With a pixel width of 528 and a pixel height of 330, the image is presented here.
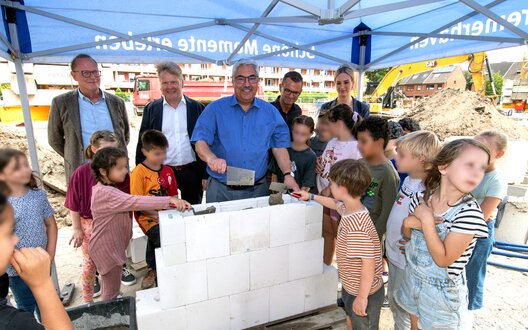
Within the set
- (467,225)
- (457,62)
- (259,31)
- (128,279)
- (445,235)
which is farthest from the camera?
(457,62)

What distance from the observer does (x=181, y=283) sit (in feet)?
5.82

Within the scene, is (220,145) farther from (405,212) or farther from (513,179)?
(513,179)

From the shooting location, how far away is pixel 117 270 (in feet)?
7.53

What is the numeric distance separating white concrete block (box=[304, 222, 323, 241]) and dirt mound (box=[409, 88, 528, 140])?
997 cm

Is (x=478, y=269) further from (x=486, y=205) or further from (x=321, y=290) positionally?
(x=321, y=290)

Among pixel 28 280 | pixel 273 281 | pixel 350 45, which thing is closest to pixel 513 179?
pixel 350 45

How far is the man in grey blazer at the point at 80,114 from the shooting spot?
9.19ft

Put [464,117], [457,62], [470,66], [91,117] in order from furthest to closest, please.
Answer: [470,66] → [457,62] → [464,117] → [91,117]

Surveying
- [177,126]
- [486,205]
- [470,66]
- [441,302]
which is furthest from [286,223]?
[470,66]

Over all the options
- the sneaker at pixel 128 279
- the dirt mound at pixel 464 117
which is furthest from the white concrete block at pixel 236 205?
the dirt mound at pixel 464 117

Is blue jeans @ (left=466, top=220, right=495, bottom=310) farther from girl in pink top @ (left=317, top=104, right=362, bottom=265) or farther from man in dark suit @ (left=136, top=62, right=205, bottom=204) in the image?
man in dark suit @ (left=136, top=62, right=205, bottom=204)

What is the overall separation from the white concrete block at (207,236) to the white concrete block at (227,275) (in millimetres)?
64

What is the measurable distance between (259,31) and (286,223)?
305 cm

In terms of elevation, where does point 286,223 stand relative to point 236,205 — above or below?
below
